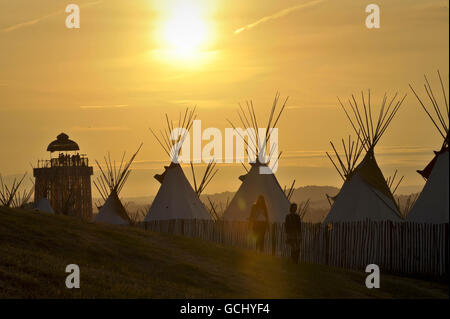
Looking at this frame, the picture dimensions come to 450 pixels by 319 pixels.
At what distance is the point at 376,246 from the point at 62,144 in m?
22.5

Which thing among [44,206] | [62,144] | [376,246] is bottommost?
[376,246]

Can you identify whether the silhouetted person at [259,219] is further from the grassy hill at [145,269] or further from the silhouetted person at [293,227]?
the silhouetted person at [293,227]

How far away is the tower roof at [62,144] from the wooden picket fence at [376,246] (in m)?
19.7

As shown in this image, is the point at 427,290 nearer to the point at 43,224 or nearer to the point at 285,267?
the point at 285,267

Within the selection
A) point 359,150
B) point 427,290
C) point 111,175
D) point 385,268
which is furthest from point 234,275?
point 111,175

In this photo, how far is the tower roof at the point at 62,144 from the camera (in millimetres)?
39219

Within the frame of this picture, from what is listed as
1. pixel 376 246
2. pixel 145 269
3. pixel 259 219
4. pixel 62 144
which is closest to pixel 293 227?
pixel 259 219

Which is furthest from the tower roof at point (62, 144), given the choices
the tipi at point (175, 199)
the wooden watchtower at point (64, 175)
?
the tipi at point (175, 199)

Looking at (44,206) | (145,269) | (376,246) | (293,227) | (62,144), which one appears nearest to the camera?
(145,269)

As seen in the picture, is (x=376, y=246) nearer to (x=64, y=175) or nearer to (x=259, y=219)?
(x=259, y=219)

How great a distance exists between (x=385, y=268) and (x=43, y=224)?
7.40 metres

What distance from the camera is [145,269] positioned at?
1483 centimetres

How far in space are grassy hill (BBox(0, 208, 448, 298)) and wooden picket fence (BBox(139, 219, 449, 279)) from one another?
0.83m
